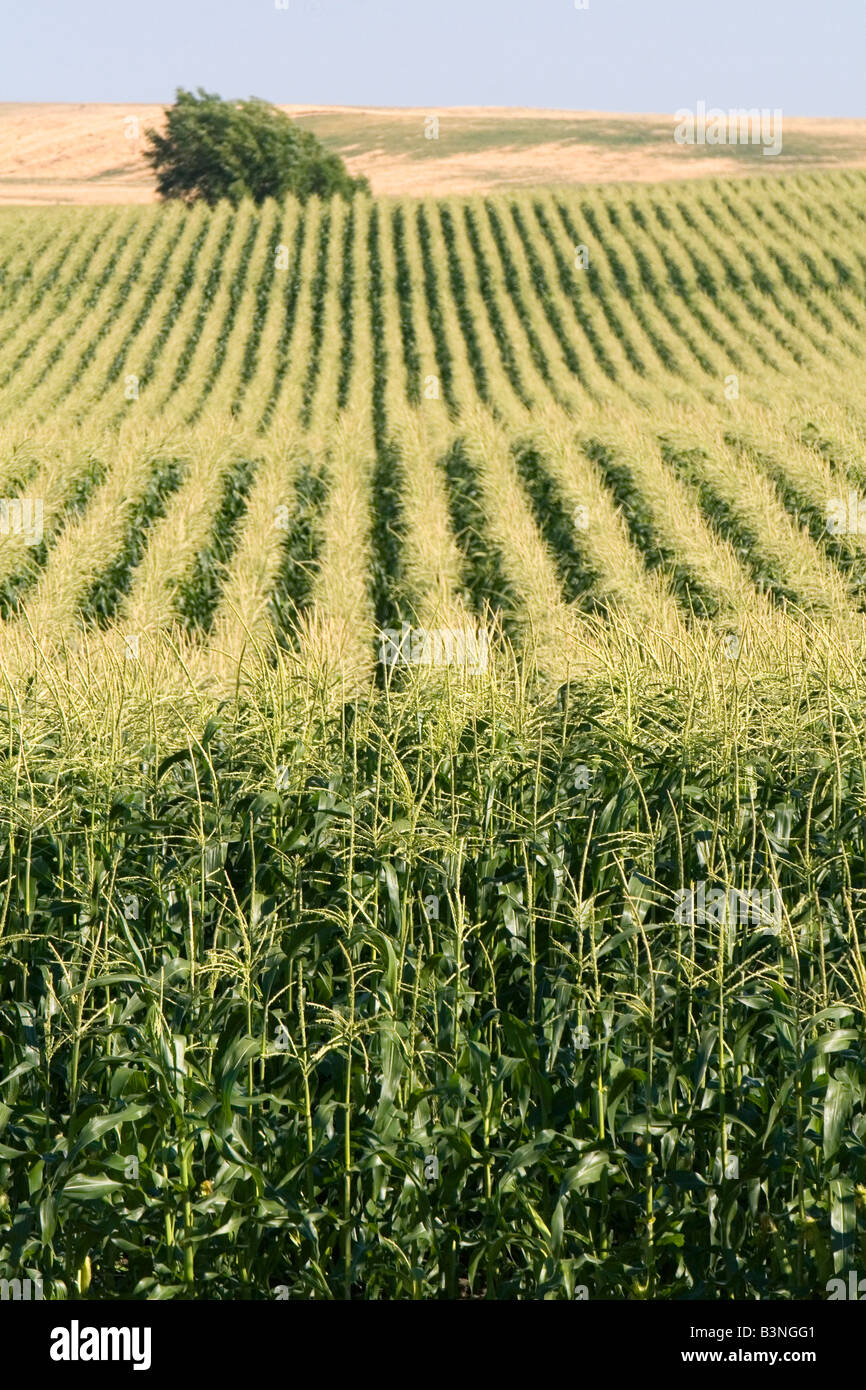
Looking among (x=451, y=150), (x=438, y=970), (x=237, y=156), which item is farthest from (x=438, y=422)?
(x=451, y=150)

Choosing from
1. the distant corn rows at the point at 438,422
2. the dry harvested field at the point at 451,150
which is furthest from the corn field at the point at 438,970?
the dry harvested field at the point at 451,150

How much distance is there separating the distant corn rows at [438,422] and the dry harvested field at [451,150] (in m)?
71.4

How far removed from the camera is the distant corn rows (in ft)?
47.5

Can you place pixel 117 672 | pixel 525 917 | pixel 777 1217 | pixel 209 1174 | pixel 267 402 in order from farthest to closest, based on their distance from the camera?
pixel 267 402, pixel 117 672, pixel 525 917, pixel 209 1174, pixel 777 1217

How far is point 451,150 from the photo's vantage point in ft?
494

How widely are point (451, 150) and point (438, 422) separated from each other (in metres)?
132

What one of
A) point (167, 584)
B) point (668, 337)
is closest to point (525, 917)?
point (167, 584)

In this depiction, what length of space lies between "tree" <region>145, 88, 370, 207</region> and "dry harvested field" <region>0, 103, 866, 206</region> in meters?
50.8

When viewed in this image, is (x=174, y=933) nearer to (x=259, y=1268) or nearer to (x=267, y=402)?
(x=259, y=1268)

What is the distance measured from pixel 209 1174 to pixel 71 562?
37.9 feet

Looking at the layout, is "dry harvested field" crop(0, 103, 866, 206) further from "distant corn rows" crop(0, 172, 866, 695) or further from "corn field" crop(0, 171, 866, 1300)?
"corn field" crop(0, 171, 866, 1300)

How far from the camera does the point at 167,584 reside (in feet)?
52.1

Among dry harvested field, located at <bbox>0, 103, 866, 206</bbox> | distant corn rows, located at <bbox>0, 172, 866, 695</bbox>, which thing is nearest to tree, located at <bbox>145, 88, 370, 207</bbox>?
distant corn rows, located at <bbox>0, 172, 866, 695</bbox>

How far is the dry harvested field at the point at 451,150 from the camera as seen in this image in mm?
131875
